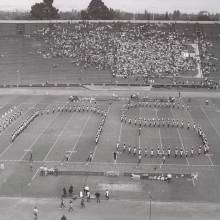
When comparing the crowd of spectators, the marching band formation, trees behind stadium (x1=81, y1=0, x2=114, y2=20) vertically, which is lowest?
the marching band formation

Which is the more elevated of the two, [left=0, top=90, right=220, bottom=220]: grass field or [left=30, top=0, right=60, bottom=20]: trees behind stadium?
[left=30, top=0, right=60, bottom=20]: trees behind stadium

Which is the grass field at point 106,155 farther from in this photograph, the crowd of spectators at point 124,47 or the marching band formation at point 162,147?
the crowd of spectators at point 124,47

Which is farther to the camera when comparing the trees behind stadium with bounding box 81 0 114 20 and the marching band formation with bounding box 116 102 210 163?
the trees behind stadium with bounding box 81 0 114 20

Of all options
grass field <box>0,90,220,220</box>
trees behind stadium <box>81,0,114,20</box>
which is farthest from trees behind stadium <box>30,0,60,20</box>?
grass field <box>0,90,220,220</box>

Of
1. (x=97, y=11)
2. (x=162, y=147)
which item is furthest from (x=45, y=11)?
(x=162, y=147)

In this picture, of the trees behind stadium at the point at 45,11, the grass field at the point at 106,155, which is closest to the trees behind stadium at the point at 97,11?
the trees behind stadium at the point at 45,11

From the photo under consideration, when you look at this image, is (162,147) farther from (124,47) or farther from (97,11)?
(97,11)

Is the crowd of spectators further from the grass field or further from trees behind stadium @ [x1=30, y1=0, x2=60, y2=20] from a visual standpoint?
trees behind stadium @ [x1=30, y1=0, x2=60, y2=20]
